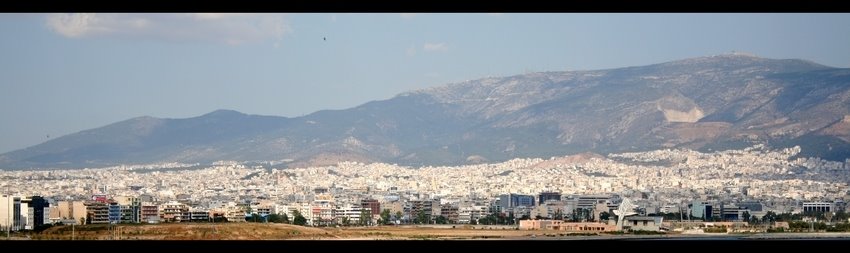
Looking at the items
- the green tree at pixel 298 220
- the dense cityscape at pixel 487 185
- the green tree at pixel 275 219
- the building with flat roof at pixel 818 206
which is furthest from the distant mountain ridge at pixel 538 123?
the green tree at pixel 275 219

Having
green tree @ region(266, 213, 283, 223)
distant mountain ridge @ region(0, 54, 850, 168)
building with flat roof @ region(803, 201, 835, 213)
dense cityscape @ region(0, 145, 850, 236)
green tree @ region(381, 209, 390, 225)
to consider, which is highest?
distant mountain ridge @ region(0, 54, 850, 168)

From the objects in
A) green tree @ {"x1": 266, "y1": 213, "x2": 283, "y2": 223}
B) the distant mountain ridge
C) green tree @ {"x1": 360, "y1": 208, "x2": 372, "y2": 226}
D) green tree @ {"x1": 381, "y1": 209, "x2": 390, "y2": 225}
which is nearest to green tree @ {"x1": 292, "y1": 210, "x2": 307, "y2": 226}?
green tree @ {"x1": 266, "y1": 213, "x2": 283, "y2": 223}

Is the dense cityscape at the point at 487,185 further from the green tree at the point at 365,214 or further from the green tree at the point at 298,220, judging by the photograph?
the green tree at the point at 298,220

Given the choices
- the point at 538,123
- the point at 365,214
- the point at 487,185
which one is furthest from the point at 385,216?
the point at 538,123

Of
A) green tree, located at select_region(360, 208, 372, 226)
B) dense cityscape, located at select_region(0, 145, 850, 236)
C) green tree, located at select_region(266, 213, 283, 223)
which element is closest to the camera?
green tree, located at select_region(266, 213, 283, 223)

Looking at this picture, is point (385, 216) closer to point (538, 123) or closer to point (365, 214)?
point (365, 214)

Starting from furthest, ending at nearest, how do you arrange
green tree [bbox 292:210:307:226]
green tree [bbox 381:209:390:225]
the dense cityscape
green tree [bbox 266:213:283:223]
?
1. the dense cityscape
2. green tree [bbox 381:209:390:225]
3. green tree [bbox 266:213:283:223]
4. green tree [bbox 292:210:307:226]

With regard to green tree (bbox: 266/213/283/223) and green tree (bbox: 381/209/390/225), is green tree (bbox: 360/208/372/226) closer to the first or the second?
green tree (bbox: 381/209/390/225)
